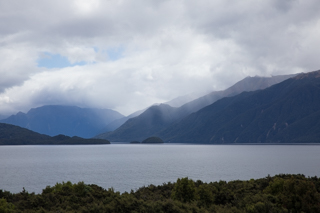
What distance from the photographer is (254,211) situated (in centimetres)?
2530

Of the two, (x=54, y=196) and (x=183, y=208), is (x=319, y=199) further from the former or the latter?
(x=54, y=196)

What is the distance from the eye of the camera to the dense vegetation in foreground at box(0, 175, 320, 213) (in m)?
26.7

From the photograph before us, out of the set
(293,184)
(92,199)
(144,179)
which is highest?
(293,184)

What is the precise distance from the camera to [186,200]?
3588cm

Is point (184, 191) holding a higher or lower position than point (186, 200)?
higher

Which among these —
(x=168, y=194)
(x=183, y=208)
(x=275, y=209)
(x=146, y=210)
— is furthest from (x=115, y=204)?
(x=168, y=194)

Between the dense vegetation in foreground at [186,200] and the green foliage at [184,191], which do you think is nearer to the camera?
the dense vegetation in foreground at [186,200]

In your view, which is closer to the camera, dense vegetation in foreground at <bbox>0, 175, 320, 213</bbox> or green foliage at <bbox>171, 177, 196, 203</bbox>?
dense vegetation in foreground at <bbox>0, 175, 320, 213</bbox>

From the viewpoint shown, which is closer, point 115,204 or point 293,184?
point 115,204

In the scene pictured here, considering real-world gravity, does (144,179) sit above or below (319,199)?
below

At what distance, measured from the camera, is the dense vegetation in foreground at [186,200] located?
26734mm

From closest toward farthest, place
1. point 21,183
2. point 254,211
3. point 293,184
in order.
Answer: point 254,211 < point 293,184 < point 21,183

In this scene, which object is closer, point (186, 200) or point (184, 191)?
point (186, 200)

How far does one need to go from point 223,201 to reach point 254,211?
1318 cm
